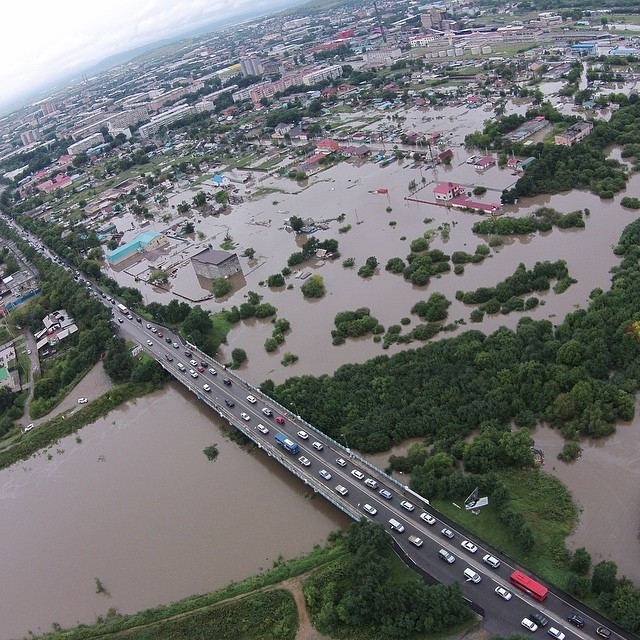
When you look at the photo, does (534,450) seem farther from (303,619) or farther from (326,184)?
(326,184)

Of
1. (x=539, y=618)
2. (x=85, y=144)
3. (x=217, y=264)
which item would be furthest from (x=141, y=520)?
(x=85, y=144)

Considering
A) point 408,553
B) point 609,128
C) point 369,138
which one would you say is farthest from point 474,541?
point 369,138

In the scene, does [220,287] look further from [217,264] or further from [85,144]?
[85,144]

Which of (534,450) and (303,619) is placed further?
(534,450)

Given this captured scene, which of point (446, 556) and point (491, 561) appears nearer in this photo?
point (491, 561)

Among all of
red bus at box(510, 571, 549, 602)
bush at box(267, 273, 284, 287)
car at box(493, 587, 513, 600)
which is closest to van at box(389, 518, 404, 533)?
car at box(493, 587, 513, 600)
